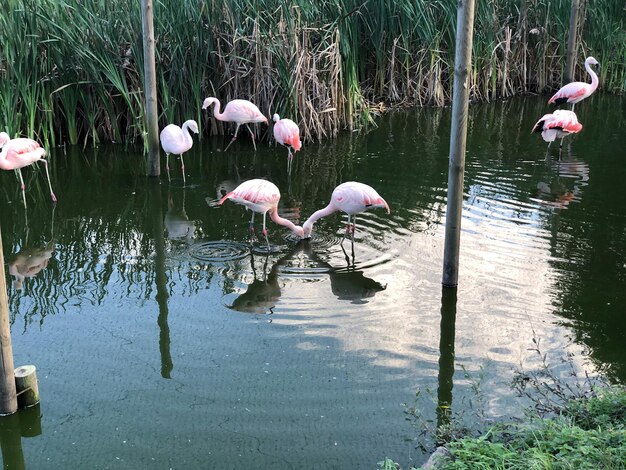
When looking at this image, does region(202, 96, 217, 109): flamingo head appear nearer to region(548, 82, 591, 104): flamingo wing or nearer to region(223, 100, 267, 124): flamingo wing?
region(223, 100, 267, 124): flamingo wing

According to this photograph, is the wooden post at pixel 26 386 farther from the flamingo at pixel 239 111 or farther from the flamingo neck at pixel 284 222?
the flamingo at pixel 239 111

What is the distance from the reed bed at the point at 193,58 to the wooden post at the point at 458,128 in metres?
4.87

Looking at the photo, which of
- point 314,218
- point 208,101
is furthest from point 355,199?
point 208,101

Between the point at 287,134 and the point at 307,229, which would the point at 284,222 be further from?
the point at 287,134

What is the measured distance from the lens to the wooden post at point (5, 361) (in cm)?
383

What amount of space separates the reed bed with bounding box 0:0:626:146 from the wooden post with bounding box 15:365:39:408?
528cm

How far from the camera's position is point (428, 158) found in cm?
966

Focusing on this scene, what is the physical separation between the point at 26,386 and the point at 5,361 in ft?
0.89

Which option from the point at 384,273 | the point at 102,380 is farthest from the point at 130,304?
the point at 384,273

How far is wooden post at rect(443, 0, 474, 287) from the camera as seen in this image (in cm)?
483

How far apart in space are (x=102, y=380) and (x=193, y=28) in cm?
651

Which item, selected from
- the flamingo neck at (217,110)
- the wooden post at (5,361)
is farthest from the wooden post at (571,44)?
the wooden post at (5,361)

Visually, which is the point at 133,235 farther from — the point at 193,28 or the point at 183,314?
the point at 193,28

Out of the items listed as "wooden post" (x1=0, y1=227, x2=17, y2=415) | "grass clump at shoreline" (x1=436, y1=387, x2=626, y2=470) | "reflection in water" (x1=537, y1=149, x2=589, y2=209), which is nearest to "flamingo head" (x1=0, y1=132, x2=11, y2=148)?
"wooden post" (x1=0, y1=227, x2=17, y2=415)
